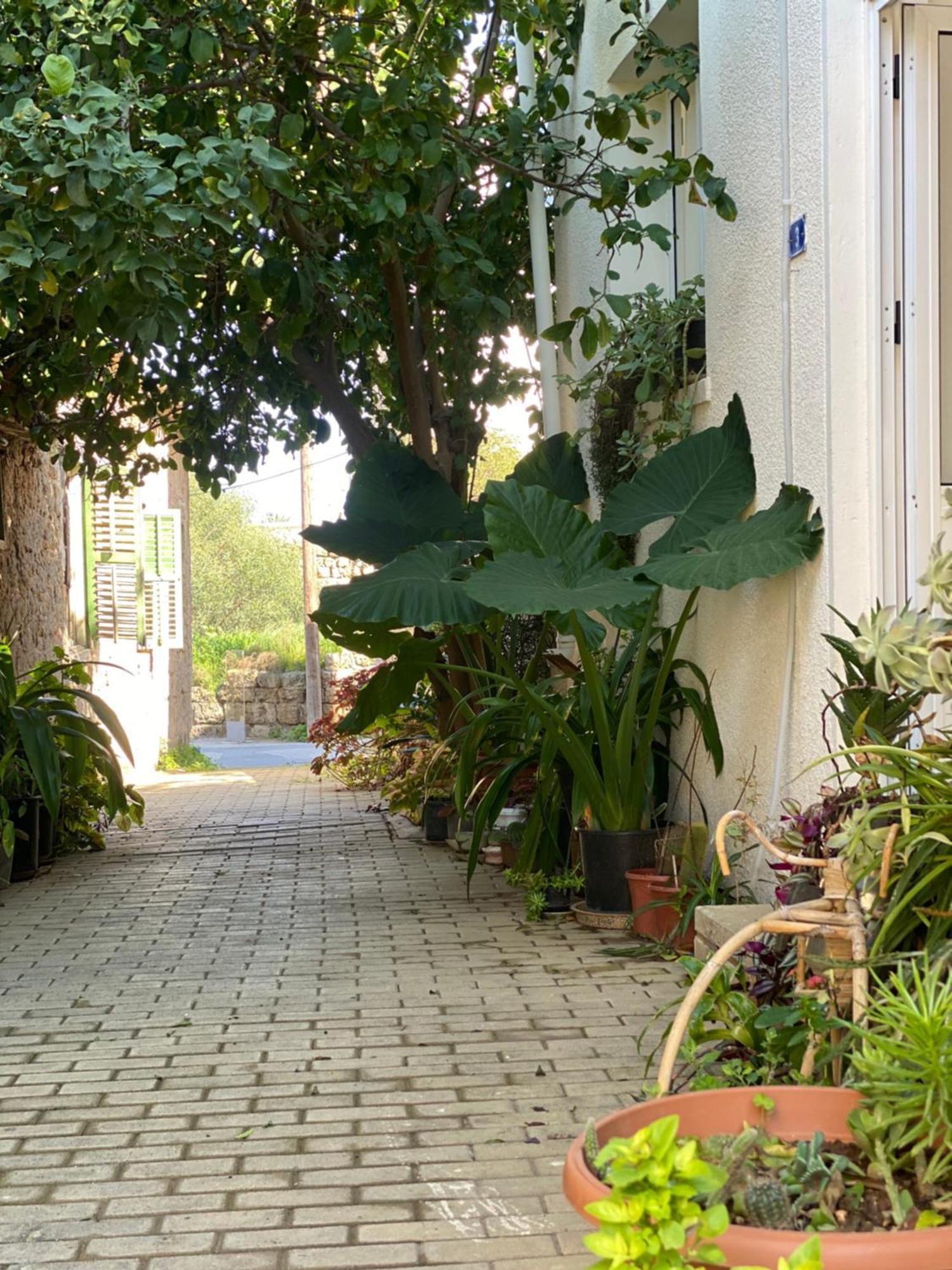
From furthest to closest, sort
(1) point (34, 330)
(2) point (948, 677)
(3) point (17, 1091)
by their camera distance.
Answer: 1. (1) point (34, 330)
2. (3) point (17, 1091)
3. (2) point (948, 677)

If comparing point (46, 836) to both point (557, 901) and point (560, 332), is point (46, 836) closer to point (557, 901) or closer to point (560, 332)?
point (557, 901)

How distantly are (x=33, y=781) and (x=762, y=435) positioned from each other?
13.2 ft

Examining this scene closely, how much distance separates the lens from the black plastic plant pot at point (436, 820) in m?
7.27

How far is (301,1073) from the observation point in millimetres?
3199

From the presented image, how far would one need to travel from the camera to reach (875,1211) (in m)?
1.77

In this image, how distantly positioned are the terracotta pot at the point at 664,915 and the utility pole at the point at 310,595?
14.5 m

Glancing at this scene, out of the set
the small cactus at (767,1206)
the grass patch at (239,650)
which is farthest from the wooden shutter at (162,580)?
the small cactus at (767,1206)

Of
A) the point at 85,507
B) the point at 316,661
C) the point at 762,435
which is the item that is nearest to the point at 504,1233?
the point at 762,435

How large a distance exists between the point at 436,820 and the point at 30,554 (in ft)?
10.9

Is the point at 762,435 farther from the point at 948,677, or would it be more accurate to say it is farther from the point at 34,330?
the point at 34,330

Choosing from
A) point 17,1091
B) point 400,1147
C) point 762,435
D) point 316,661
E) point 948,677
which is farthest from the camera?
point 316,661

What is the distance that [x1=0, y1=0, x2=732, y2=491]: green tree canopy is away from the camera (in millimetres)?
3914

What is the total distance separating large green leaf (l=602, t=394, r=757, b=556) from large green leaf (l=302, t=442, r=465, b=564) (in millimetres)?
1146

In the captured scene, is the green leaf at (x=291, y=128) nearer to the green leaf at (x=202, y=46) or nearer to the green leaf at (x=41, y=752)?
the green leaf at (x=202, y=46)
